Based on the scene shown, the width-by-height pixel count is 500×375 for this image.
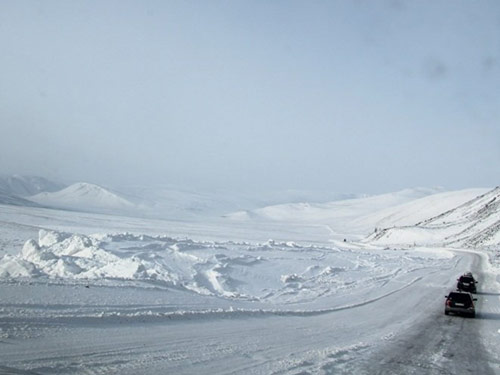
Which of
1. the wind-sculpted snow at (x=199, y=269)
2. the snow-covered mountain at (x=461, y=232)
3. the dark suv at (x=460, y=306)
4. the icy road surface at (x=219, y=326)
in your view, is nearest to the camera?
the icy road surface at (x=219, y=326)

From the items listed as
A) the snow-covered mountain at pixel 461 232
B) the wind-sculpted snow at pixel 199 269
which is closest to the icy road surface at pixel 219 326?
the wind-sculpted snow at pixel 199 269

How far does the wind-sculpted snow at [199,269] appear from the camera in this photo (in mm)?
19938

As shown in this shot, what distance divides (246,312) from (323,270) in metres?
17.2

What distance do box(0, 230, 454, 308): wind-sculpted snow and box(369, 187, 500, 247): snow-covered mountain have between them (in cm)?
5914

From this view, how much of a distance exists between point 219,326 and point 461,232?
99735mm

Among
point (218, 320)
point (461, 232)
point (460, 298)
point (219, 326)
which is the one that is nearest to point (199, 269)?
point (218, 320)

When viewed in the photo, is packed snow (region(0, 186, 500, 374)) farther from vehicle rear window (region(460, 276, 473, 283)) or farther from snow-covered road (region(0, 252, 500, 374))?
vehicle rear window (region(460, 276, 473, 283))

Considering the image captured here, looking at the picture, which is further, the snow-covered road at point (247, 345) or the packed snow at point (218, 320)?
the packed snow at point (218, 320)

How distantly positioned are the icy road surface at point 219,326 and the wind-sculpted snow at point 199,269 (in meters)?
0.14

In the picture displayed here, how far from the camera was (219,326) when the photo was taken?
512 inches

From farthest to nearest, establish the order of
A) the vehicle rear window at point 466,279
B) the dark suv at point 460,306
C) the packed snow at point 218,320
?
the vehicle rear window at point 466,279
the dark suv at point 460,306
the packed snow at point 218,320

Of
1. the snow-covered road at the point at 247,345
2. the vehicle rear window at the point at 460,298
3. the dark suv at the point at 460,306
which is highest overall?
the vehicle rear window at the point at 460,298

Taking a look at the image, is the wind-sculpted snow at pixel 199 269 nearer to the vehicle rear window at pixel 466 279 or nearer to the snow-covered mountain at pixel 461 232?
the vehicle rear window at pixel 466 279

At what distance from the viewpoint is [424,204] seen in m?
190
